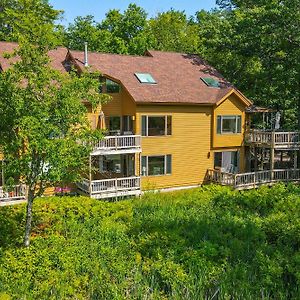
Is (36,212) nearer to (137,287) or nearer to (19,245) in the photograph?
(19,245)

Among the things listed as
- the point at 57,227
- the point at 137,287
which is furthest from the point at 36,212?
the point at 137,287

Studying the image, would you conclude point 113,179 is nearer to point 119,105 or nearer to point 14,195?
point 14,195

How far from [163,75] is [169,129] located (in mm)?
4090

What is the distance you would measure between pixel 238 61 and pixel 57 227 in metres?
25.6

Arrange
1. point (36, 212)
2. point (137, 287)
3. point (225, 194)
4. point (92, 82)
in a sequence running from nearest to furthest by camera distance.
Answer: point (137, 287), point (92, 82), point (36, 212), point (225, 194)

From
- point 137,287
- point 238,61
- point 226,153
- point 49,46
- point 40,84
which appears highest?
point 238,61

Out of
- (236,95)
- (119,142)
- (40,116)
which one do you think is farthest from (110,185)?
(236,95)

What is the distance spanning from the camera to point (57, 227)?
46.2ft

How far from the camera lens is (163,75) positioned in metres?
25.9

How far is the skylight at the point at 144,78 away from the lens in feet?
80.5

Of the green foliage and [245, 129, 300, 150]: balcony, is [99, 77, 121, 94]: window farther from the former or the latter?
[245, 129, 300, 150]: balcony

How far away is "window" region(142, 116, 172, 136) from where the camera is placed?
23.5m

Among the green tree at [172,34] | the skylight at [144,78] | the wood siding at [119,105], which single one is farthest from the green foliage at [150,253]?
the green tree at [172,34]

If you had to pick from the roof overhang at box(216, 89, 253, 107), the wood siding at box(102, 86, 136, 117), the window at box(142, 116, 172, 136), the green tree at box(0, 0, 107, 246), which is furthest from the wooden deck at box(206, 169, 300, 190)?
the green tree at box(0, 0, 107, 246)
